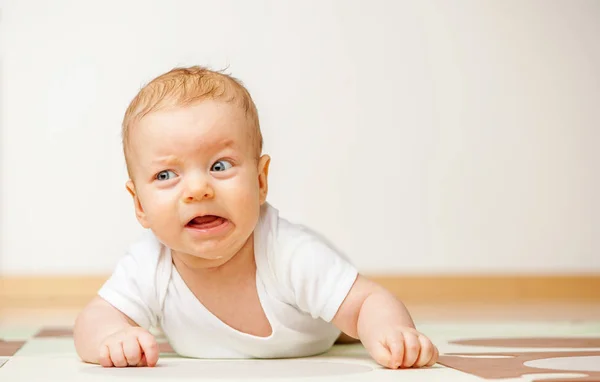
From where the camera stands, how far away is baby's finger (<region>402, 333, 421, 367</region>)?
1.08 m

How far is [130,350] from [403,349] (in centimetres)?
33

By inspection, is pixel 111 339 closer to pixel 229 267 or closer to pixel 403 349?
pixel 229 267

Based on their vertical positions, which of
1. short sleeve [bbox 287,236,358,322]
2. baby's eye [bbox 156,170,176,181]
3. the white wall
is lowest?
short sleeve [bbox 287,236,358,322]

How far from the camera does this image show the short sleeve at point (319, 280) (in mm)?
1245

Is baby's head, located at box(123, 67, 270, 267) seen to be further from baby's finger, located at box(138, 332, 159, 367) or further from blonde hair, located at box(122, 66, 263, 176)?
baby's finger, located at box(138, 332, 159, 367)

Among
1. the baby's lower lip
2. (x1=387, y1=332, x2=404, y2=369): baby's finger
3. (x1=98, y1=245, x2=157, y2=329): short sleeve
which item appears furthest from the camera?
(x1=98, y1=245, x2=157, y2=329): short sleeve

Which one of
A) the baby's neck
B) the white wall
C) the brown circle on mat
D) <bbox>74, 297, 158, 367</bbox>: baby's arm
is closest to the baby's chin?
the baby's neck

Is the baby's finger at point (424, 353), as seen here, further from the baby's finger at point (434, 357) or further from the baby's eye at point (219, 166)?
the baby's eye at point (219, 166)

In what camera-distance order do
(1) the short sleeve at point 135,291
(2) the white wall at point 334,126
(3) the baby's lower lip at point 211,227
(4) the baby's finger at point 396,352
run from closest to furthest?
(4) the baby's finger at point 396,352 < (3) the baby's lower lip at point 211,227 < (1) the short sleeve at point 135,291 < (2) the white wall at point 334,126

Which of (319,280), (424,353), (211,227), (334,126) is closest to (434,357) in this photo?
(424,353)

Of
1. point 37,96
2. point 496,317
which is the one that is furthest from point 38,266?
point 496,317

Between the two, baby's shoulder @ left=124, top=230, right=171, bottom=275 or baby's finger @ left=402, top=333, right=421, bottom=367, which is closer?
baby's finger @ left=402, top=333, right=421, bottom=367

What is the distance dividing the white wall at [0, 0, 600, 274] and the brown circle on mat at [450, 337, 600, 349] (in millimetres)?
1411

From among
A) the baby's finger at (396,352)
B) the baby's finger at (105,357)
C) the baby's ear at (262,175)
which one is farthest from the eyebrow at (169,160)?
the baby's finger at (396,352)
